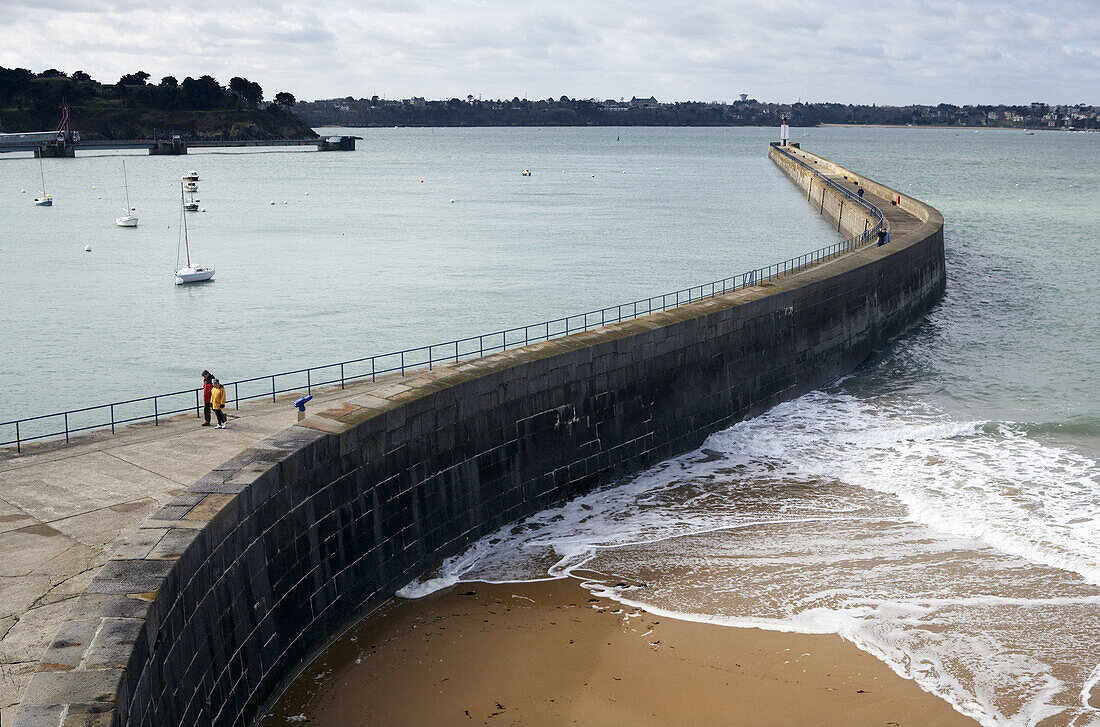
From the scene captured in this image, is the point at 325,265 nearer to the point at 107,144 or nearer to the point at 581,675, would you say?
the point at 581,675

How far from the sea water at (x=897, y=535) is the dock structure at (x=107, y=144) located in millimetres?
157144

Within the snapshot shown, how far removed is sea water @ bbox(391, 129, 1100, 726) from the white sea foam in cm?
3

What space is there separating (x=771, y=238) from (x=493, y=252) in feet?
50.4

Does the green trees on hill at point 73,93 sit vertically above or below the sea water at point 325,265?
above

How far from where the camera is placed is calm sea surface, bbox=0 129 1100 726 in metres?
13.6

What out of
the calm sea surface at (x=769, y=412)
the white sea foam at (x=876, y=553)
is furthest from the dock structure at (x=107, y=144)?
the white sea foam at (x=876, y=553)

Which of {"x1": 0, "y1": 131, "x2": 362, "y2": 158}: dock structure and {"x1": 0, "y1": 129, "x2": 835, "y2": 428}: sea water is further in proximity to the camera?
{"x1": 0, "y1": 131, "x2": 362, "y2": 158}: dock structure

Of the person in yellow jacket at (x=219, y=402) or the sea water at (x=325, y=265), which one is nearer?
the person in yellow jacket at (x=219, y=402)

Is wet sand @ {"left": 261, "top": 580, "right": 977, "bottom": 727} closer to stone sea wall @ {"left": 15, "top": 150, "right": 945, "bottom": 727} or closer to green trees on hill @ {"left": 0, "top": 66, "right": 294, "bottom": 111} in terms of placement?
stone sea wall @ {"left": 15, "top": 150, "right": 945, "bottom": 727}

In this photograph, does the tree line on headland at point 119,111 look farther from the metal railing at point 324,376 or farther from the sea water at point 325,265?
the metal railing at point 324,376

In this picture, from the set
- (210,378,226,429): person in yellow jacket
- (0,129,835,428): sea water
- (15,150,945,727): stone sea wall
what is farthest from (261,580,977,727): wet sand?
(0,129,835,428): sea water

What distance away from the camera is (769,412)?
2272 centimetres

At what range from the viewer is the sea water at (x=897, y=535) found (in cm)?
1266

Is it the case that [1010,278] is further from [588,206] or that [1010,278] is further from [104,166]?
[104,166]
